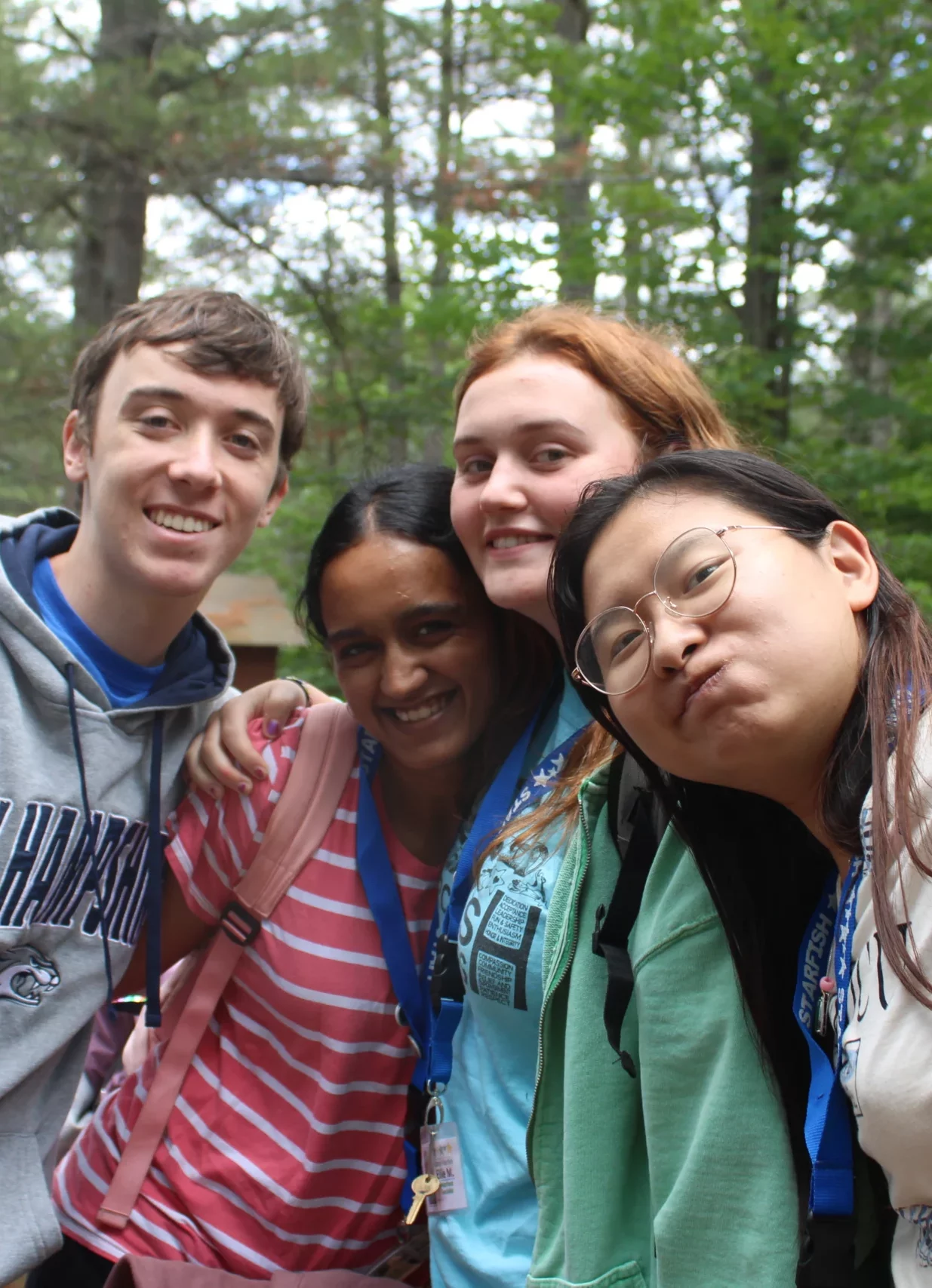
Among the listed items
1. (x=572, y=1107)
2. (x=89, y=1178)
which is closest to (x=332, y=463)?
(x=89, y=1178)

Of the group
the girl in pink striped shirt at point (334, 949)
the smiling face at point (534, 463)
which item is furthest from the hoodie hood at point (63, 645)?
the smiling face at point (534, 463)

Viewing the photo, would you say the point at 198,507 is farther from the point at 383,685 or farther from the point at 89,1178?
the point at 89,1178

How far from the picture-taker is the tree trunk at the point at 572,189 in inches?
271

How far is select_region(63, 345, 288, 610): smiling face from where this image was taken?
2.48m

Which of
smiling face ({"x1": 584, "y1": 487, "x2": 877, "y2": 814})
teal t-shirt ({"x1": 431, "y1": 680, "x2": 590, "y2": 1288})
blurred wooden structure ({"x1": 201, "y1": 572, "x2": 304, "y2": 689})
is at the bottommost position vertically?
teal t-shirt ({"x1": 431, "y1": 680, "x2": 590, "y2": 1288})

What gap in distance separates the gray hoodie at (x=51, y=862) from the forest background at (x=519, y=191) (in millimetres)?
5044

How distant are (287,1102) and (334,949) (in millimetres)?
330

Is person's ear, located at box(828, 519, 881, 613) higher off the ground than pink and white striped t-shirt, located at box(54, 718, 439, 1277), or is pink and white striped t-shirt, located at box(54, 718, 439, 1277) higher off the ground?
person's ear, located at box(828, 519, 881, 613)

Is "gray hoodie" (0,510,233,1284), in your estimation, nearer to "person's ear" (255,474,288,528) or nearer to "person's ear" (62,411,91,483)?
"person's ear" (62,411,91,483)

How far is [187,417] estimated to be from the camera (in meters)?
2.55

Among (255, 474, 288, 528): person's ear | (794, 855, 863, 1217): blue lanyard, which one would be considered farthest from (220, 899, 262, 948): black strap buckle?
(794, 855, 863, 1217): blue lanyard

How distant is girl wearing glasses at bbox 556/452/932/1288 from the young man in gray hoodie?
1.28 metres

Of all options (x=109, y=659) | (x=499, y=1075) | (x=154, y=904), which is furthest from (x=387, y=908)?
(x=109, y=659)

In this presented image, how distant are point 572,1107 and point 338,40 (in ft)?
30.2
